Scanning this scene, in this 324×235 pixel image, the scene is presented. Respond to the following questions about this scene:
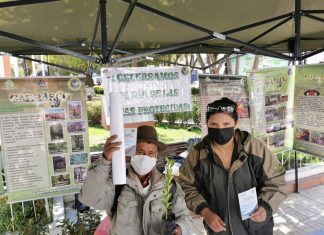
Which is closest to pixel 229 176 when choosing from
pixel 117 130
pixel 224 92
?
pixel 117 130

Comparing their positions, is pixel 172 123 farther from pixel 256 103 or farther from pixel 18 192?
pixel 18 192

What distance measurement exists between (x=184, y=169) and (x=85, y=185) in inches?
Result: 37.5

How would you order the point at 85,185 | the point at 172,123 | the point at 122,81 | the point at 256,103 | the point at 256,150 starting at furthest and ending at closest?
the point at 172,123
the point at 256,103
the point at 122,81
the point at 256,150
the point at 85,185

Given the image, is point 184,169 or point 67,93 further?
point 67,93

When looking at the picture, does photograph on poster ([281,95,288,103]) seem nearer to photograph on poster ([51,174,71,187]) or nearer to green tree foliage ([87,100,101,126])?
photograph on poster ([51,174,71,187])

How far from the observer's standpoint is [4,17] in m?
2.72

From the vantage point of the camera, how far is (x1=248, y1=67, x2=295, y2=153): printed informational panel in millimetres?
3793

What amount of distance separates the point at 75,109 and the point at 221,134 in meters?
1.33

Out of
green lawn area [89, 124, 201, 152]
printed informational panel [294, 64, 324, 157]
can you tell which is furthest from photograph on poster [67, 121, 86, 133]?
green lawn area [89, 124, 201, 152]

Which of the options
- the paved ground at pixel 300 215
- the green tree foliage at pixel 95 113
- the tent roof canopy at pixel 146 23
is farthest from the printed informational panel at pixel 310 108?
the green tree foliage at pixel 95 113

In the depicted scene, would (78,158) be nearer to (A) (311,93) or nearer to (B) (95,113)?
(A) (311,93)

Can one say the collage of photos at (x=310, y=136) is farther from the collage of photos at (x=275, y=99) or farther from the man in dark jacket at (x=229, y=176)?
the man in dark jacket at (x=229, y=176)

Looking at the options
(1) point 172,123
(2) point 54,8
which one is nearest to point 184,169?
(2) point 54,8

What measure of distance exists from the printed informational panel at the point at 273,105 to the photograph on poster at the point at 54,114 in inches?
89.5
